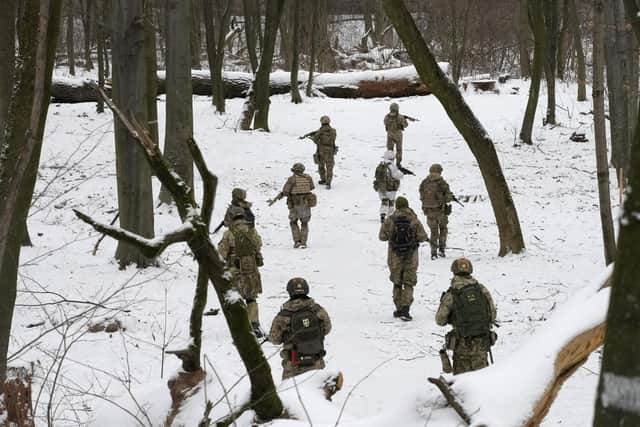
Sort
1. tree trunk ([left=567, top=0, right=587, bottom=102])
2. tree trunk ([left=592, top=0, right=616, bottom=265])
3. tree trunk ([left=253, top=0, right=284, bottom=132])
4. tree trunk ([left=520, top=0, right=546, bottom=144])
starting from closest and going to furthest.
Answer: tree trunk ([left=592, top=0, right=616, bottom=265]), tree trunk ([left=520, top=0, right=546, bottom=144]), tree trunk ([left=253, top=0, right=284, bottom=132]), tree trunk ([left=567, top=0, right=587, bottom=102])

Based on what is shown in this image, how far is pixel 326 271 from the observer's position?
13156mm

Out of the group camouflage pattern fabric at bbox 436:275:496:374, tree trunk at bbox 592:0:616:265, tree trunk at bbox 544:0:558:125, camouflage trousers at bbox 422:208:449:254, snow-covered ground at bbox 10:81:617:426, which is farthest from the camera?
tree trunk at bbox 544:0:558:125

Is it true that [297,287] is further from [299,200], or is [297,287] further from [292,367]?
[299,200]

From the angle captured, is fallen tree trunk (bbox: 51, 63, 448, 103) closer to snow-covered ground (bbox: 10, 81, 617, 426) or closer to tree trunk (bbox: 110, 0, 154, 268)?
snow-covered ground (bbox: 10, 81, 617, 426)

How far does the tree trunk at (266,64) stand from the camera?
75.9ft

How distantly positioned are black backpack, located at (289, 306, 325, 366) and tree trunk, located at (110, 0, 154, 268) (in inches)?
167

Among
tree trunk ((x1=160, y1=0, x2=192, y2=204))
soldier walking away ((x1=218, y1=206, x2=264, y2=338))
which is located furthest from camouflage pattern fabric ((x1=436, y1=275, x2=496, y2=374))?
tree trunk ((x1=160, y1=0, x2=192, y2=204))

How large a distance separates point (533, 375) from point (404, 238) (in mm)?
7175

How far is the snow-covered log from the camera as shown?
3.39 m

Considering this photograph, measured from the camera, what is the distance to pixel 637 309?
6.26 ft

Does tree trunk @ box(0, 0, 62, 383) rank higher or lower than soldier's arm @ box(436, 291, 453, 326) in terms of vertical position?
higher

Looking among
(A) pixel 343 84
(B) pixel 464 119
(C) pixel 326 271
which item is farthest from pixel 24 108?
(A) pixel 343 84

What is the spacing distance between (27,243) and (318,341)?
7585mm

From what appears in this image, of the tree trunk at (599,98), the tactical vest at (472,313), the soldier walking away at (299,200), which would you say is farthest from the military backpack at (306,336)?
the soldier walking away at (299,200)
